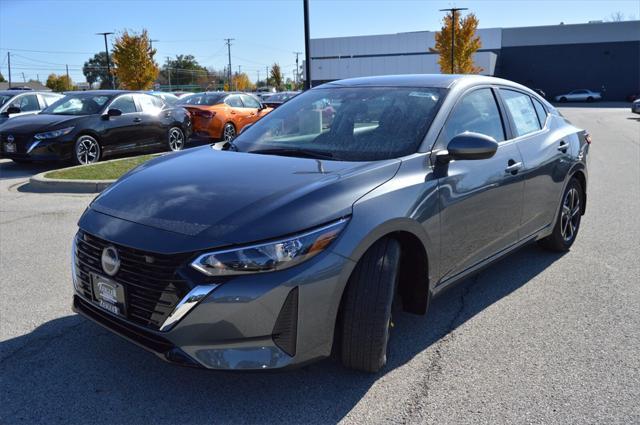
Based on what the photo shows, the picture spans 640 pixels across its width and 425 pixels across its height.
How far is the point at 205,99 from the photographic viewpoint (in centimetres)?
1623

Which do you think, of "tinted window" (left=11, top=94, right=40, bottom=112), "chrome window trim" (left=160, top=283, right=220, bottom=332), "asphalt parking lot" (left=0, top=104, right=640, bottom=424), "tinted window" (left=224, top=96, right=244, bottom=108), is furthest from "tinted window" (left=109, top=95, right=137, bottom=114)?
"chrome window trim" (left=160, top=283, right=220, bottom=332)

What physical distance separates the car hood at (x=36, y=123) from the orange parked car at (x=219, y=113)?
423 centimetres

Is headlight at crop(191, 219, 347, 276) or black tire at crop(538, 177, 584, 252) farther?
black tire at crop(538, 177, 584, 252)

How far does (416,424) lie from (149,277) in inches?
56.9

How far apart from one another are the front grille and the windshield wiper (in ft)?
4.22

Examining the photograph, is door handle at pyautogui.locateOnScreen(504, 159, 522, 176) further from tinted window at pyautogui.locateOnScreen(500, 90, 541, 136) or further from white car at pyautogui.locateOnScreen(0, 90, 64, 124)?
white car at pyautogui.locateOnScreen(0, 90, 64, 124)

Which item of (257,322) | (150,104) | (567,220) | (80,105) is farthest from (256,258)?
(150,104)

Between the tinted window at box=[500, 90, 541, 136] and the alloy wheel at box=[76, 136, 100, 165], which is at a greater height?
the tinted window at box=[500, 90, 541, 136]

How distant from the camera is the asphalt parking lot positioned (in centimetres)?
279

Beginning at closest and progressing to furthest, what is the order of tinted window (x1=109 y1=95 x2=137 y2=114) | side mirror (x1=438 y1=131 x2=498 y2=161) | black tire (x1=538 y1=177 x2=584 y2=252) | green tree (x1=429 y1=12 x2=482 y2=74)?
side mirror (x1=438 y1=131 x2=498 y2=161)
black tire (x1=538 y1=177 x2=584 y2=252)
tinted window (x1=109 y1=95 x2=137 y2=114)
green tree (x1=429 y1=12 x2=482 y2=74)

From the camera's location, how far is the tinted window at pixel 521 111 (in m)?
4.51

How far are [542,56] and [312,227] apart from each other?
69203mm

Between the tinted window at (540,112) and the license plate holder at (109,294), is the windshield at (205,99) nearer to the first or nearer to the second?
the tinted window at (540,112)

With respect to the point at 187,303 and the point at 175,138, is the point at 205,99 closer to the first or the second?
the point at 175,138
